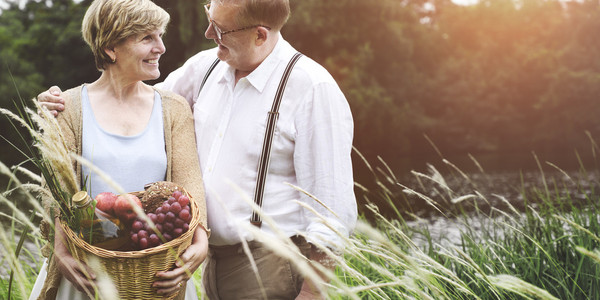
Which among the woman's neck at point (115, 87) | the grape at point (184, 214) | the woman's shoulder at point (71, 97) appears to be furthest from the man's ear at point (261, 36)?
the grape at point (184, 214)

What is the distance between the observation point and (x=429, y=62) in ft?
85.9

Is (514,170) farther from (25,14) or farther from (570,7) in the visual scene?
(25,14)

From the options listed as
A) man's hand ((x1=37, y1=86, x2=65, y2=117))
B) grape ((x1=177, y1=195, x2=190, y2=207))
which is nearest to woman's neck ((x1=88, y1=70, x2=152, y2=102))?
man's hand ((x1=37, y1=86, x2=65, y2=117))

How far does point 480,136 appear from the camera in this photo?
26688mm

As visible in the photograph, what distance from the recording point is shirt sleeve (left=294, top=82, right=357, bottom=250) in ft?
6.40

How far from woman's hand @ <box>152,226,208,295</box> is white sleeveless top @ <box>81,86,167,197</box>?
12.0 inches

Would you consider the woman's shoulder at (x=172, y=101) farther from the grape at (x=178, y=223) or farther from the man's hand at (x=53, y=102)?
the grape at (x=178, y=223)

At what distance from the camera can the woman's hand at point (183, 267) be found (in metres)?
1.65

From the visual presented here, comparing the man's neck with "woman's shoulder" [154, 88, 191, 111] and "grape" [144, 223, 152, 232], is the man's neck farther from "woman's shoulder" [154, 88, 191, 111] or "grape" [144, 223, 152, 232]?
"grape" [144, 223, 152, 232]

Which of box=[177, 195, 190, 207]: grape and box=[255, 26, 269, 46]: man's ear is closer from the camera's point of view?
box=[177, 195, 190, 207]: grape

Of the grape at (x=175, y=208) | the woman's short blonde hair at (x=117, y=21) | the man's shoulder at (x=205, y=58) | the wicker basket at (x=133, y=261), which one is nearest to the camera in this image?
the wicker basket at (x=133, y=261)

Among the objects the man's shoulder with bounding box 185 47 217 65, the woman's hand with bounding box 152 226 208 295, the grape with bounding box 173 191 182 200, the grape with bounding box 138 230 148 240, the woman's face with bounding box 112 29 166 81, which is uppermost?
the woman's face with bounding box 112 29 166 81

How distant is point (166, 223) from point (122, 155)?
0.44 m

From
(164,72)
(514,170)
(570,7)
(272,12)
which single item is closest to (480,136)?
(514,170)
